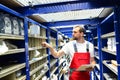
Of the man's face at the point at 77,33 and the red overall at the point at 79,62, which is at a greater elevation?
the man's face at the point at 77,33

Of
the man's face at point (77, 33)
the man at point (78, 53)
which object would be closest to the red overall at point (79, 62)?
the man at point (78, 53)

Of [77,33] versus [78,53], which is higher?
[77,33]

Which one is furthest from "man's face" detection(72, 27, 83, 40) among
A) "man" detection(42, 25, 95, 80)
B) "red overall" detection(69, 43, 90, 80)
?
"red overall" detection(69, 43, 90, 80)

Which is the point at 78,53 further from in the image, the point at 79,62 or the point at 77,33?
the point at 77,33

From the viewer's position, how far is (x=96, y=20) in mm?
5262

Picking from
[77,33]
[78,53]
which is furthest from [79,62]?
[77,33]

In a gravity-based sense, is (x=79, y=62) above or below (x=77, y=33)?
below

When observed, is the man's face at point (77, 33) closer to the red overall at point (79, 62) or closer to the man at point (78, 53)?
the man at point (78, 53)

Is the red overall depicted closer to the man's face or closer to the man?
the man

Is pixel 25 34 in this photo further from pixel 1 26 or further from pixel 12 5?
pixel 1 26

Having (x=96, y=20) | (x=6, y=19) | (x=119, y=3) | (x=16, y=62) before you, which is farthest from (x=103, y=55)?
(x=6, y=19)

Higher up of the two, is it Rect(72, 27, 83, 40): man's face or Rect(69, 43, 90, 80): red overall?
Rect(72, 27, 83, 40): man's face

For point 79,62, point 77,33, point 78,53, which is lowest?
point 79,62

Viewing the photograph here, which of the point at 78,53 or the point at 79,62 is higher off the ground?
the point at 78,53
